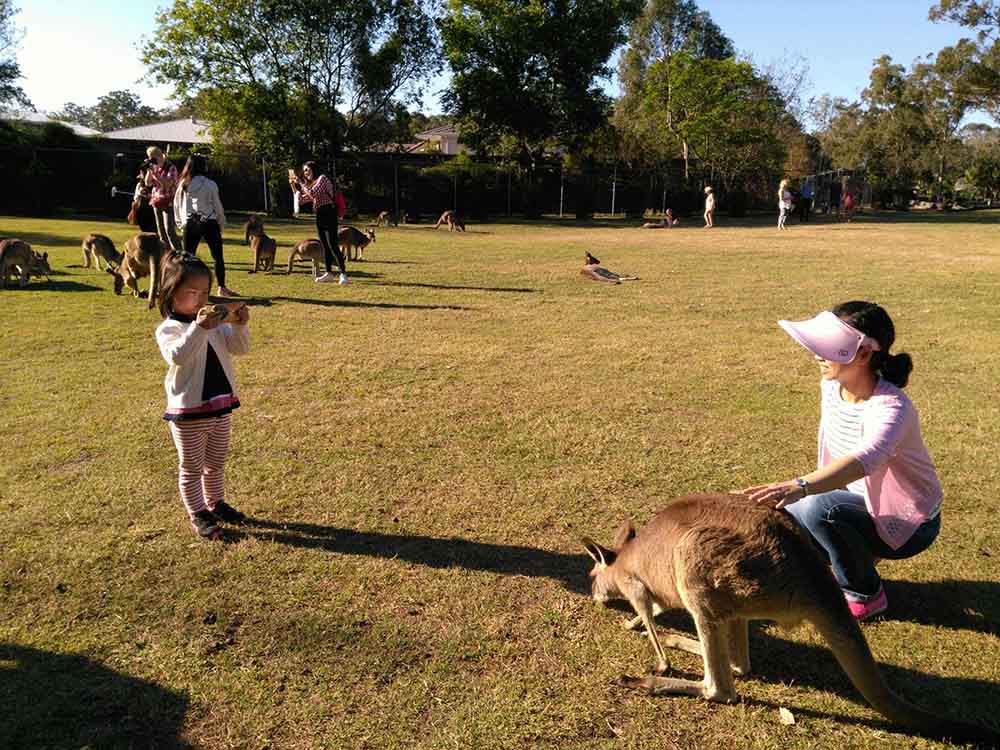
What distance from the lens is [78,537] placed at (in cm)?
379

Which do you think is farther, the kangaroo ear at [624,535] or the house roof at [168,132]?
the house roof at [168,132]

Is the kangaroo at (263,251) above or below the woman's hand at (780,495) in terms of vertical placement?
above

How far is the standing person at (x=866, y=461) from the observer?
3.00m

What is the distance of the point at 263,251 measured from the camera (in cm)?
1345

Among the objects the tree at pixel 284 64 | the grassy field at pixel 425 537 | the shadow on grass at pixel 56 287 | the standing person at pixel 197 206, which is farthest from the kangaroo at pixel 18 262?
the tree at pixel 284 64

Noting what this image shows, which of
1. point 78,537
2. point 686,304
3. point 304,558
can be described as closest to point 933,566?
point 304,558

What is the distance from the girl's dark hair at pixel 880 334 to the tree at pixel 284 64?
3367cm

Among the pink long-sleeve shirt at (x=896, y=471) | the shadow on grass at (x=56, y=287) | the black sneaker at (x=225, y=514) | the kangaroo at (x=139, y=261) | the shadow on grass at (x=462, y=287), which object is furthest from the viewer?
the shadow on grass at (x=462, y=287)

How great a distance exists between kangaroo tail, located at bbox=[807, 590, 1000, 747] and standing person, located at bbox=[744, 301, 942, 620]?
21.1 inches

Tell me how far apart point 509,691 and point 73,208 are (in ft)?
105

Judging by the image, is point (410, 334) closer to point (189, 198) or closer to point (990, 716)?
point (189, 198)

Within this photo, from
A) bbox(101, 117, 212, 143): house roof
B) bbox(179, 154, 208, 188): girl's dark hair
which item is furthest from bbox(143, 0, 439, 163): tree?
bbox(179, 154, 208, 188): girl's dark hair

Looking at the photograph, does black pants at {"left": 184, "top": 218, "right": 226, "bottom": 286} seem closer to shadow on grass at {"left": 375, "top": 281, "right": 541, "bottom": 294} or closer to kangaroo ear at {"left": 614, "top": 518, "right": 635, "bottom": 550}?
shadow on grass at {"left": 375, "top": 281, "right": 541, "bottom": 294}

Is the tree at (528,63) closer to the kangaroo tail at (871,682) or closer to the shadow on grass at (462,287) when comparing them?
the shadow on grass at (462,287)
